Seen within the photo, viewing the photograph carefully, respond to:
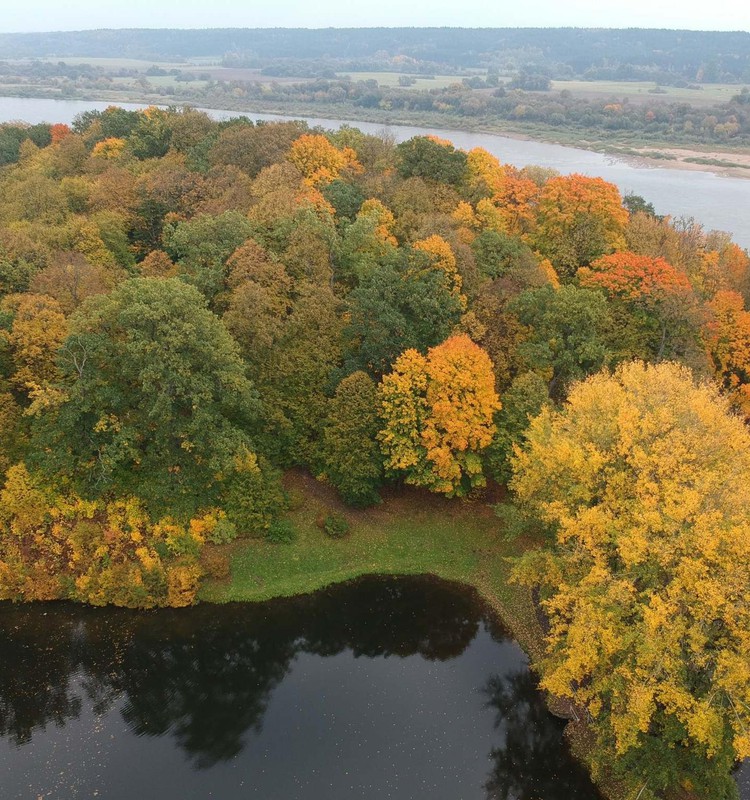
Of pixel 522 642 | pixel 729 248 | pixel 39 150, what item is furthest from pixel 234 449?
pixel 39 150

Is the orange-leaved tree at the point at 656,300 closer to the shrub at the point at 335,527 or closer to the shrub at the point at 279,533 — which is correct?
the shrub at the point at 335,527

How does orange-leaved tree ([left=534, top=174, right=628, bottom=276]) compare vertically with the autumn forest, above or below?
above

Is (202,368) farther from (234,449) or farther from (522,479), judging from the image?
(522,479)

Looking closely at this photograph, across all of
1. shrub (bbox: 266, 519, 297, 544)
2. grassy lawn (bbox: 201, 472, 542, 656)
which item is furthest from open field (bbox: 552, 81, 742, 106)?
shrub (bbox: 266, 519, 297, 544)

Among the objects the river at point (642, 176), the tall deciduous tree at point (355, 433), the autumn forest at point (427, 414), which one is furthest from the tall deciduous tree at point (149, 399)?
the river at point (642, 176)

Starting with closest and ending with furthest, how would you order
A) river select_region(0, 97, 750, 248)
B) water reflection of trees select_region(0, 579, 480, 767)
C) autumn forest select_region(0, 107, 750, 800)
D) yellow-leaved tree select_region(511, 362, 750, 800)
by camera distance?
yellow-leaved tree select_region(511, 362, 750, 800) → autumn forest select_region(0, 107, 750, 800) → water reflection of trees select_region(0, 579, 480, 767) → river select_region(0, 97, 750, 248)

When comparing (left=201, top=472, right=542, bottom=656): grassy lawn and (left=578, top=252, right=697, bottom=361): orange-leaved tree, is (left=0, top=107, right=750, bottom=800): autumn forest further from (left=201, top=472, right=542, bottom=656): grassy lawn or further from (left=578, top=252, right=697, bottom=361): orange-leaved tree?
(left=201, top=472, right=542, bottom=656): grassy lawn
